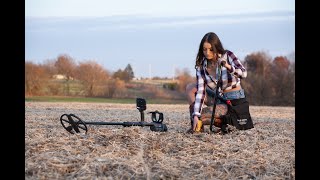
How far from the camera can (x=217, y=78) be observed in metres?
7.17

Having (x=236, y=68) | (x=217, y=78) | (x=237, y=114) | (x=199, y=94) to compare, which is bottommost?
(x=237, y=114)

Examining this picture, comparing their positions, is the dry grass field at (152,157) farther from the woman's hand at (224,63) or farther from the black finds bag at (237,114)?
the woman's hand at (224,63)

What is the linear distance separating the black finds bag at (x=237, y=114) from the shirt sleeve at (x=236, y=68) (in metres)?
0.42

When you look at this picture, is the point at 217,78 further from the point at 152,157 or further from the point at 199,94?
the point at 152,157

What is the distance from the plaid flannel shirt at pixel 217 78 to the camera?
6969 millimetres

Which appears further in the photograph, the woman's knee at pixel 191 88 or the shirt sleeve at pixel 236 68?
the woman's knee at pixel 191 88

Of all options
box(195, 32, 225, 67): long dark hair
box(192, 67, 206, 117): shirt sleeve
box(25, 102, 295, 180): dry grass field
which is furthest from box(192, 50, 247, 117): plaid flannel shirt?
box(25, 102, 295, 180): dry grass field

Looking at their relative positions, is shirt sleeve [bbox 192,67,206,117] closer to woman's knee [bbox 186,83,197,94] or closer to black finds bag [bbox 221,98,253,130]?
woman's knee [bbox 186,83,197,94]

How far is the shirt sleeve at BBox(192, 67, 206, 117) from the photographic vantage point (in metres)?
6.95

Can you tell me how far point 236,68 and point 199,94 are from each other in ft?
1.80

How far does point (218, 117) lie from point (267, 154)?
156 centimetres

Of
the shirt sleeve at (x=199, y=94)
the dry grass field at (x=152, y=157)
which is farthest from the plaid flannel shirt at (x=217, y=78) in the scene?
the dry grass field at (x=152, y=157)

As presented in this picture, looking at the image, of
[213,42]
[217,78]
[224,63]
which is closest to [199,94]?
[217,78]

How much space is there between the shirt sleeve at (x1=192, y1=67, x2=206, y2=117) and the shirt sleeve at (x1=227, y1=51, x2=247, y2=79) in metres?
0.41
